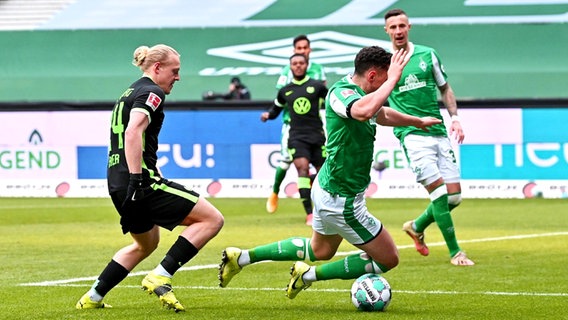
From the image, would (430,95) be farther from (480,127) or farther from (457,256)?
(480,127)

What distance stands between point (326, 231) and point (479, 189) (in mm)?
12791

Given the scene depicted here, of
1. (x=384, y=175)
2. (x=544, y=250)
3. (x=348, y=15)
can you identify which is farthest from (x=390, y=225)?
(x=348, y=15)

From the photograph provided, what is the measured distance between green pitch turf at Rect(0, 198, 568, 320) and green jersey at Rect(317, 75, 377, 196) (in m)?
0.90

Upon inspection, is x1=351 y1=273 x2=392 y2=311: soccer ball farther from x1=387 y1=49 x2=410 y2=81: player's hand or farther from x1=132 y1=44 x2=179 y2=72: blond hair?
x1=132 y1=44 x2=179 y2=72: blond hair

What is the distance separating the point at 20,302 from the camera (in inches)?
370

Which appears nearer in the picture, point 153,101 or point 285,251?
point 153,101

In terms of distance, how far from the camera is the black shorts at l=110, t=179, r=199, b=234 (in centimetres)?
862

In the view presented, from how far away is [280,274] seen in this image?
36.6ft

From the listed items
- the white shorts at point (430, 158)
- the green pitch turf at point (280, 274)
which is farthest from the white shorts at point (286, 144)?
the white shorts at point (430, 158)

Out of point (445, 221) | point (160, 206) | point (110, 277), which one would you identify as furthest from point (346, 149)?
point (445, 221)

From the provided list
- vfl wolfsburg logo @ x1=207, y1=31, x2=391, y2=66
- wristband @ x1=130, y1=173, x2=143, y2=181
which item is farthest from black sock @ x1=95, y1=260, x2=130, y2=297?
vfl wolfsburg logo @ x1=207, y1=31, x2=391, y2=66

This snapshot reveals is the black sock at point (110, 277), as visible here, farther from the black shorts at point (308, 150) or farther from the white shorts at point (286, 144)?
the white shorts at point (286, 144)

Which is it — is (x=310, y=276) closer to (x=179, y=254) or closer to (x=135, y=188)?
(x=179, y=254)

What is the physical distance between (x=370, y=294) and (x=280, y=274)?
2551mm
